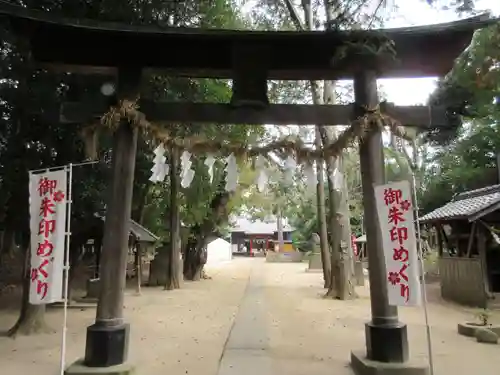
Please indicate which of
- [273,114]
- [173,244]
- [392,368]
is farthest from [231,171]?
[173,244]

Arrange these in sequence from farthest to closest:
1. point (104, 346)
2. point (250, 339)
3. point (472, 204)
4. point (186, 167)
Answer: point (472, 204)
point (250, 339)
point (186, 167)
point (104, 346)

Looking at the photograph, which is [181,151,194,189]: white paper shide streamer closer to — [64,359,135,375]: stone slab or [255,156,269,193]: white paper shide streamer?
[255,156,269,193]: white paper shide streamer

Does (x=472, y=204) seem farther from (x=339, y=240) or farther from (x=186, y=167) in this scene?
(x=186, y=167)

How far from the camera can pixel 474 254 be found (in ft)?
40.5

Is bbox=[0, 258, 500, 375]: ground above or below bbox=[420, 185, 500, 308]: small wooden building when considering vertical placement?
below

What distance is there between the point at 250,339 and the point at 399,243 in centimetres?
394

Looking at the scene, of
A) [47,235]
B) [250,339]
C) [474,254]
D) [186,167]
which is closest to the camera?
[47,235]

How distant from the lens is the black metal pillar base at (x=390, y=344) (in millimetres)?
5375

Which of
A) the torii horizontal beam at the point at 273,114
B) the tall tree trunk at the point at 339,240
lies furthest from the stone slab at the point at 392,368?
the tall tree trunk at the point at 339,240

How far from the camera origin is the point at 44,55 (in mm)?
6016

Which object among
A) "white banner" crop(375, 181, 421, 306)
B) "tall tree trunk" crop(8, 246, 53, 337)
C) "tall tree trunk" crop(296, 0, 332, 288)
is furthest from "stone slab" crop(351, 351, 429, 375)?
"tall tree trunk" crop(296, 0, 332, 288)

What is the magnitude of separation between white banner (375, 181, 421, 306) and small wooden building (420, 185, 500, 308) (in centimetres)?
723

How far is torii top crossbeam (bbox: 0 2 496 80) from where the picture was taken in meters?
5.62

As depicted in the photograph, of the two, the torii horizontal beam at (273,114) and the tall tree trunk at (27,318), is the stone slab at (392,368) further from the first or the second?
the tall tree trunk at (27,318)
